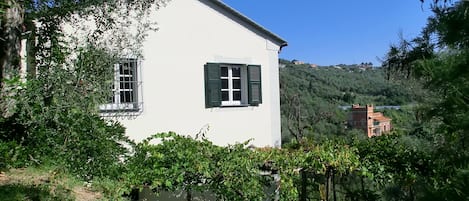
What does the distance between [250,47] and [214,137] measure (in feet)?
8.47

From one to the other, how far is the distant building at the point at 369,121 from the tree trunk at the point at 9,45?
15.0m

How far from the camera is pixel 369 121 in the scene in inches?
701

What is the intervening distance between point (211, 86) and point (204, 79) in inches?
9.6

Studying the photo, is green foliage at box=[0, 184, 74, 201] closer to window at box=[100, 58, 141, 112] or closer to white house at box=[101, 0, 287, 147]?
white house at box=[101, 0, 287, 147]

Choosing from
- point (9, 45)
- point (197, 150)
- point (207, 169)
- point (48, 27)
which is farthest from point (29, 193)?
point (48, 27)

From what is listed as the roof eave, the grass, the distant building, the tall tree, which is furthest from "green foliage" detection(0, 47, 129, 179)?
the distant building

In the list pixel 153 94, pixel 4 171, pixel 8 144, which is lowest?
pixel 4 171

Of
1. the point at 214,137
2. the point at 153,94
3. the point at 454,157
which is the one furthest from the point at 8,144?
the point at 214,137

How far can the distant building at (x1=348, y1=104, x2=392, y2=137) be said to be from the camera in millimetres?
17781

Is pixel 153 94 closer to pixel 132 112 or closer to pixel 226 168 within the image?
pixel 132 112

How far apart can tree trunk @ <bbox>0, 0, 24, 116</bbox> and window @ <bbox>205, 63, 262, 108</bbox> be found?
5.72 metres

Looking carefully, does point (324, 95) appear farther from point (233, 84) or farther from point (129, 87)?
point (129, 87)

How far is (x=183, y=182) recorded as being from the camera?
5344 millimetres

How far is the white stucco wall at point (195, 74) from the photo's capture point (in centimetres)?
947
